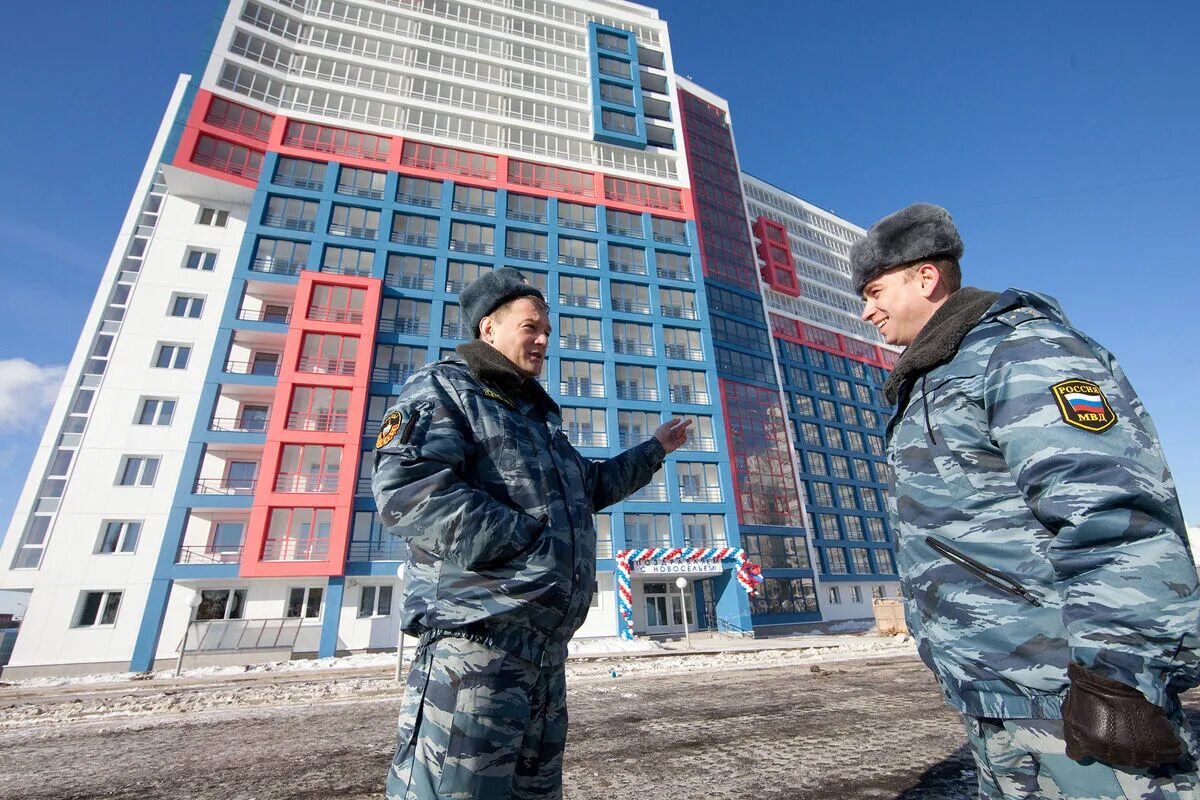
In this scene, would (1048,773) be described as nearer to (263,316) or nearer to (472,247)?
(263,316)

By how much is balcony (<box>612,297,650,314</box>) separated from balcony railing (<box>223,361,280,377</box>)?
61.1ft

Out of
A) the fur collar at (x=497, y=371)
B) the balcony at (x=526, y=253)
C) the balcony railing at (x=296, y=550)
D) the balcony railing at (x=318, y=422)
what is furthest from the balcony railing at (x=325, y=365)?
the fur collar at (x=497, y=371)

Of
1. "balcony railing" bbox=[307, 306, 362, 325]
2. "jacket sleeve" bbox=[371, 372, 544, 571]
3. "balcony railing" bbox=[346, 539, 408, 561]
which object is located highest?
"balcony railing" bbox=[307, 306, 362, 325]

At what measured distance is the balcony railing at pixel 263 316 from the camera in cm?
2522

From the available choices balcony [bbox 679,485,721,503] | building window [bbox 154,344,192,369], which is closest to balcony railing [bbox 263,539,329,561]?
building window [bbox 154,344,192,369]

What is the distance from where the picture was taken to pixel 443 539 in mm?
1592

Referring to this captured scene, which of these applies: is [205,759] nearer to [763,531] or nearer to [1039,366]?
[1039,366]

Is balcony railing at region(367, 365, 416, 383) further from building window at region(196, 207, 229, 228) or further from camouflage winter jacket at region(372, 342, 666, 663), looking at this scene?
camouflage winter jacket at region(372, 342, 666, 663)

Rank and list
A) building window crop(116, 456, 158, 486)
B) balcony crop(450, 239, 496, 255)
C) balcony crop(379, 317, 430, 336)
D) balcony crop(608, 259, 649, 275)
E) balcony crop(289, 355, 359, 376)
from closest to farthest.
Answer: building window crop(116, 456, 158, 486), balcony crop(289, 355, 359, 376), balcony crop(379, 317, 430, 336), balcony crop(450, 239, 496, 255), balcony crop(608, 259, 649, 275)

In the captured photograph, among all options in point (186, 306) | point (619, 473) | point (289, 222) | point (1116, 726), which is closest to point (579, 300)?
point (289, 222)

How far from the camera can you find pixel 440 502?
1595 millimetres

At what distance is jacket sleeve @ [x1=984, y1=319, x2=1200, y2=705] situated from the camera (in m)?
1.15

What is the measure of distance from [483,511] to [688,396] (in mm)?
30372

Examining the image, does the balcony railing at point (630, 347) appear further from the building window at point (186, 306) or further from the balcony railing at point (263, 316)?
the building window at point (186, 306)
